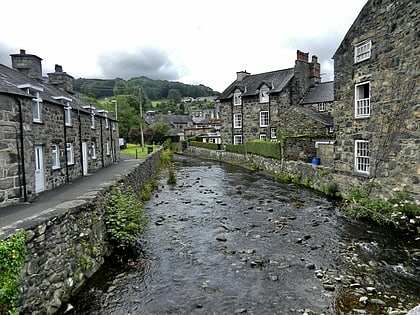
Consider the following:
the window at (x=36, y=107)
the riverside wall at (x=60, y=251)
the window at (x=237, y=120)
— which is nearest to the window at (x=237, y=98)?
the window at (x=237, y=120)

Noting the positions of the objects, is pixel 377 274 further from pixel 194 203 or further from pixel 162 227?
pixel 194 203

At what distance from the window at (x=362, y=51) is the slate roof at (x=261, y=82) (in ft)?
63.9

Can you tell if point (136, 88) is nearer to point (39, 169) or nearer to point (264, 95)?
point (264, 95)

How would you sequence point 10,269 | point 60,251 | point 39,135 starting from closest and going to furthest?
point 10,269, point 60,251, point 39,135

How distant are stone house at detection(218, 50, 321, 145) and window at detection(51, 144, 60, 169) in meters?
21.5

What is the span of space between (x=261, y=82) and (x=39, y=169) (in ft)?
96.0

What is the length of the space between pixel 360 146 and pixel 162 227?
34.2 ft

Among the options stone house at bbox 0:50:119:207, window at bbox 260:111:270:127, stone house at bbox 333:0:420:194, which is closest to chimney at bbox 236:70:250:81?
window at bbox 260:111:270:127

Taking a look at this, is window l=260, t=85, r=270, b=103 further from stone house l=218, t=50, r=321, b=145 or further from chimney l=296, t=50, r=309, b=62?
chimney l=296, t=50, r=309, b=62

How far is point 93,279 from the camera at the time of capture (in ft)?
23.9

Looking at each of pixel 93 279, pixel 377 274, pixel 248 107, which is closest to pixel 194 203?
pixel 93 279

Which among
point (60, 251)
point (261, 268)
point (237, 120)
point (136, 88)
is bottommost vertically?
point (261, 268)

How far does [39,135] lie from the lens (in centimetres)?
1316

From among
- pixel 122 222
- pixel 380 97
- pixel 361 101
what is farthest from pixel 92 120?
pixel 380 97
